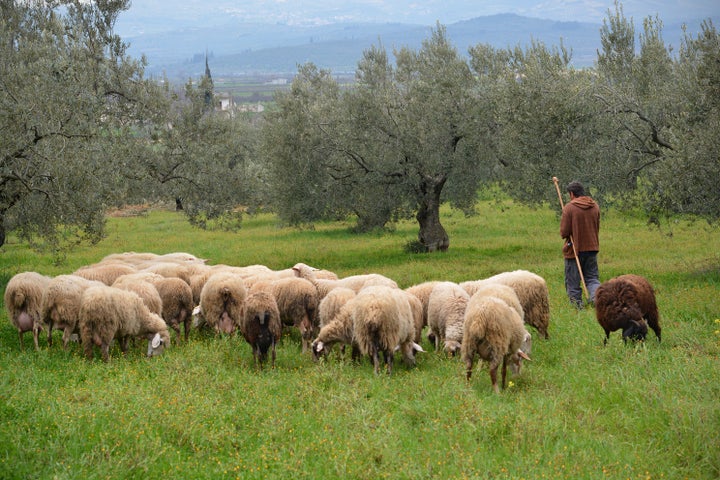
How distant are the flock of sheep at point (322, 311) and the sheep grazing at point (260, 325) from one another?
2 cm

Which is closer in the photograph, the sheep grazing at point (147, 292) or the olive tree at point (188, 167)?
the sheep grazing at point (147, 292)

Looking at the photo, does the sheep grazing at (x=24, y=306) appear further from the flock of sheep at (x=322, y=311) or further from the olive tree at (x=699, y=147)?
the olive tree at (x=699, y=147)

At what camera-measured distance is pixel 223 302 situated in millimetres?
12758

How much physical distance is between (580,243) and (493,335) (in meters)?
5.41

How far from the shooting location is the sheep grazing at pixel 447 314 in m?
11.2

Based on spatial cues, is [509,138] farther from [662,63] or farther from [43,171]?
[43,171]

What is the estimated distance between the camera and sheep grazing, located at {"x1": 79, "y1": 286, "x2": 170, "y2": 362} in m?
11.1

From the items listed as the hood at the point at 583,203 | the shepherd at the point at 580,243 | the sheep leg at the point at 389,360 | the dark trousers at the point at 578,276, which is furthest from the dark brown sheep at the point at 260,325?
the hood at the point at 583,203

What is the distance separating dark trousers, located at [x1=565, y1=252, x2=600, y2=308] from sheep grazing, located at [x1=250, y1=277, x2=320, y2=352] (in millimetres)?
5337

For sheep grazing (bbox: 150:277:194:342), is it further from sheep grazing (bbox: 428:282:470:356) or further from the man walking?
the man walking

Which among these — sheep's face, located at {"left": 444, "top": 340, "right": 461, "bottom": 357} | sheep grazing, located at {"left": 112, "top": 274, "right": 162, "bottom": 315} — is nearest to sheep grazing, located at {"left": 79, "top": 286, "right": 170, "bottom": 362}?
sheep grazing, located at {"left": 112, "top": 274, "right": 162, "bottom": 315}

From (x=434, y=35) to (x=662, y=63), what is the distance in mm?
8676

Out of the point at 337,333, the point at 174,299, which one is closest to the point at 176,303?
the point at 174,299

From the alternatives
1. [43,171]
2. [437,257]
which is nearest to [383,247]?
[437,257]
